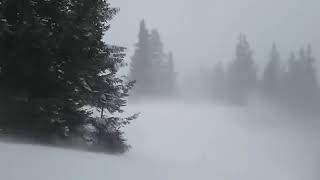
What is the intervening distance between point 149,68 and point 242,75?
32.3 metres

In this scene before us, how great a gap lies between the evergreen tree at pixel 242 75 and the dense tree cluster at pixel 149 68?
18756 millimetres

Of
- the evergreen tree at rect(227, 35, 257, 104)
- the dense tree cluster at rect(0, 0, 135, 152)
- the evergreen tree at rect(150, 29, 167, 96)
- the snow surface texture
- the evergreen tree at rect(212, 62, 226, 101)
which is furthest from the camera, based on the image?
the evergreen tree at rect(212, 62, 226, 101)

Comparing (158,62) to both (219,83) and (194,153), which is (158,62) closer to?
(194,153)

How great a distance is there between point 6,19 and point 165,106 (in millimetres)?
47969

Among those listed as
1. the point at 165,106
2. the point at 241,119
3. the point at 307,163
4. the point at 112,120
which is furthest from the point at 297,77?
the point at 112,120

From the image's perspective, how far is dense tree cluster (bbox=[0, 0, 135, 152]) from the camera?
1005cm

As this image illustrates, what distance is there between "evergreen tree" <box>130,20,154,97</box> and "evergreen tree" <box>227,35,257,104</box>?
91.7 feet

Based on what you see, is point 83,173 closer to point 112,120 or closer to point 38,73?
point 38,73

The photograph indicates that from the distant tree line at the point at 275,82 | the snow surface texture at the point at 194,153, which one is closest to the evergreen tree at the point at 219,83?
the distant tree line at the point at 275,82

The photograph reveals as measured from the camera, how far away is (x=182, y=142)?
3772 centimetres

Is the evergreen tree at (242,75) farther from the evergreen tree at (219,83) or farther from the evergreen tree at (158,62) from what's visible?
the evergreen tree at (158,62)

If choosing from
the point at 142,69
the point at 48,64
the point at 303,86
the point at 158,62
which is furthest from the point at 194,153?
the point at 303,86

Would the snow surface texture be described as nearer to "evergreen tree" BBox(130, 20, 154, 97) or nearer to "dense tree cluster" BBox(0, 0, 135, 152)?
"dense tree cluster" BBox(0, 0, 135, 152)

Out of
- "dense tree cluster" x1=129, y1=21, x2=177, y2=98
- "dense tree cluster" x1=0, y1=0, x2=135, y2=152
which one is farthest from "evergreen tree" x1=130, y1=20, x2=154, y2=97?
"dense tree cluster" x1=0, y1=0, x2=135, y2=152
